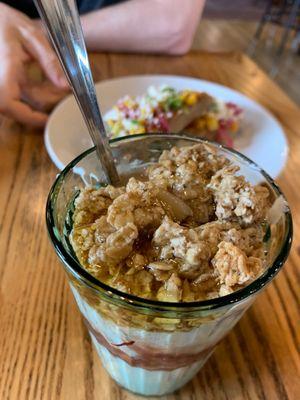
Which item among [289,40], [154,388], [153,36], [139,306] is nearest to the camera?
[139,306]

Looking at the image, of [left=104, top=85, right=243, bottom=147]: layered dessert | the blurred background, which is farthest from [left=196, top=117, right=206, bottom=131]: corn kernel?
the blurred background

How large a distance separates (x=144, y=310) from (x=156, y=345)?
3.0 inches

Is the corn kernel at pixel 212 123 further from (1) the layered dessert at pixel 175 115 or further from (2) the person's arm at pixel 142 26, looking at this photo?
(2) the person's arm at pixel 142 26

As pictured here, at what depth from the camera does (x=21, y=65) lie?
107 centimetres

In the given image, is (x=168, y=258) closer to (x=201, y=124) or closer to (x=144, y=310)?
(x=144, y=310)

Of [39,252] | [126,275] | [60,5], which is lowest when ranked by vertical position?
[39,252]

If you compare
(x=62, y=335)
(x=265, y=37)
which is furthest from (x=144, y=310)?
(x=265, y=37)

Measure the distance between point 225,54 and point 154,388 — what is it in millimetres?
1243

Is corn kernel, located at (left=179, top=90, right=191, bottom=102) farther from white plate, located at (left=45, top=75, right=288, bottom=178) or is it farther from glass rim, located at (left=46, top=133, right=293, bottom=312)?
glass rim, located at (left=46, top=133, right=293, bottom=312)

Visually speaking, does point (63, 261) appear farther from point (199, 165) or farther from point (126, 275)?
point (199, 165)

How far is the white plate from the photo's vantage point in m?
0.98

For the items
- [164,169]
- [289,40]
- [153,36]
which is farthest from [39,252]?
[289,40]

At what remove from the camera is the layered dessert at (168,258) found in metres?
0.44

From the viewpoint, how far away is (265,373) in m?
0.60
